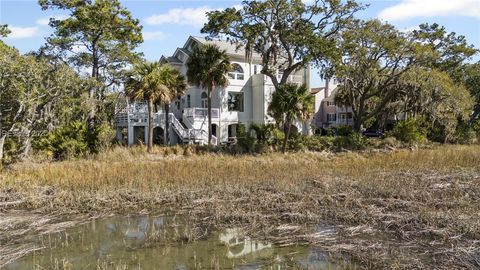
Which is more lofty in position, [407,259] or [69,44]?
[69,44]

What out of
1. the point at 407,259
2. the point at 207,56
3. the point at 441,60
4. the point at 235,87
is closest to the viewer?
the point at 407,259

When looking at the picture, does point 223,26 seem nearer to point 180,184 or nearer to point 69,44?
point 69,44

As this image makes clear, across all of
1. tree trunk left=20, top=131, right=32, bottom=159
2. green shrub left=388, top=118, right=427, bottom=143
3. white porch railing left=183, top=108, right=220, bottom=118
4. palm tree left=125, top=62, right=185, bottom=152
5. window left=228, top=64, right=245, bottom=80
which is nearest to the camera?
tree trunk left=20, top=131, right=32, bottom=159

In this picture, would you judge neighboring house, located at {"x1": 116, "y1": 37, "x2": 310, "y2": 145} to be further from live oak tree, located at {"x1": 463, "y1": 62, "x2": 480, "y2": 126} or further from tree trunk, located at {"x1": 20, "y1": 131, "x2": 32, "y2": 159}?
live oak tree, located at {"x1": 463, "y1": 62, "x2": 480, "y2": 126}

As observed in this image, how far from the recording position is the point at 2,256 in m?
8.26

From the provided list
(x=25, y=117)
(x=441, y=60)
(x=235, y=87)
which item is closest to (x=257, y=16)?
(x=235, y=87)

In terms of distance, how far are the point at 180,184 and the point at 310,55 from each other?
61.0ft

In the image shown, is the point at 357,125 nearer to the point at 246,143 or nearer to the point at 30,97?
the point at 246,143

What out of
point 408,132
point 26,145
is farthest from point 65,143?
point 408,132

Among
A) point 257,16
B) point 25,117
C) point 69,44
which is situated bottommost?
point 25,117

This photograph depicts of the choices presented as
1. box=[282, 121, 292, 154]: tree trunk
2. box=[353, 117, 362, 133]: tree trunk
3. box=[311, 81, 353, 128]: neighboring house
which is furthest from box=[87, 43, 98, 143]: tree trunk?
box=[311, 81, 353, 128]: neighboring house

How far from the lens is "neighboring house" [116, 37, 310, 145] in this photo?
1234 inches

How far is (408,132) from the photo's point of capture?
34.1 meters

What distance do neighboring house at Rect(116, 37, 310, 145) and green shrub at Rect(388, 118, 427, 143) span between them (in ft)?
26.4
